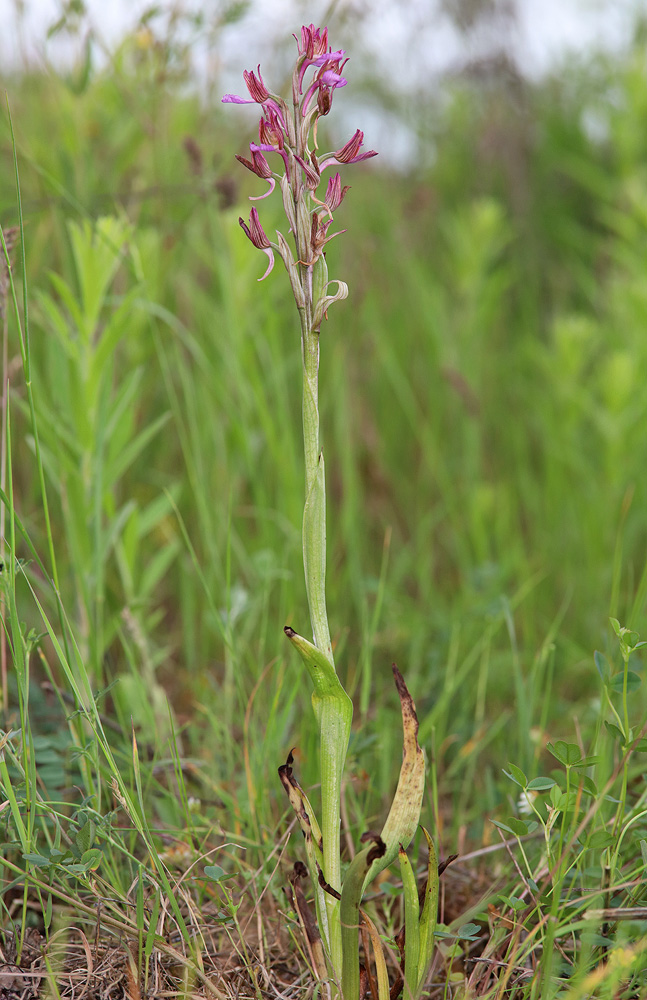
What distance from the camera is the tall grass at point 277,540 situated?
1.25 m

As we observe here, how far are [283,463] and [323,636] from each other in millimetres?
1121

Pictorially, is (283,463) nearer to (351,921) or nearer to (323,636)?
(323,636)

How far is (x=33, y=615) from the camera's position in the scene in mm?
2088

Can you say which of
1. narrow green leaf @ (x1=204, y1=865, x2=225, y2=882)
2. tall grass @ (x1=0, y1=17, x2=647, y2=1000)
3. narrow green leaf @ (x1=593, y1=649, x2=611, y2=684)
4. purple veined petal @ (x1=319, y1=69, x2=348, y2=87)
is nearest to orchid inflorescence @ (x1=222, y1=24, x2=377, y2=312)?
purple veined petal @ (x1=319, y1=69, x2=348, y2=87)

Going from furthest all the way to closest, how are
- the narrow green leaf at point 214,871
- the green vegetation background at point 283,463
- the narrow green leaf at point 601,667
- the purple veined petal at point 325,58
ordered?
the green vegetation background at point 283,463 < the narrow green leaf at point 601,667 < the narrow green leaf at point 214,871 < the purple veined petal at point 325,58

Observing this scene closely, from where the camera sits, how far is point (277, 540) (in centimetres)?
250

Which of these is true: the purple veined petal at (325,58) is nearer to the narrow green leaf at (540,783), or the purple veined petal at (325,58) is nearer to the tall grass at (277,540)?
the tall grass at (277,540)

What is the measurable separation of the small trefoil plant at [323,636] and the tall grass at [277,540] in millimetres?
140

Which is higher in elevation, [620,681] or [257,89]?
[257,89]

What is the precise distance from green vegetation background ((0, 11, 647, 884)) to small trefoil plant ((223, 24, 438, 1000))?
25cm

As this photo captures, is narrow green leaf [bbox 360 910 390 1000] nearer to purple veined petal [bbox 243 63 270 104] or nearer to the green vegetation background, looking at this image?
the green vegetation background

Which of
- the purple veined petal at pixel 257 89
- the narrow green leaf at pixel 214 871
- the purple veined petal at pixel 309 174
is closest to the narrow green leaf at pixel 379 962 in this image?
the narrow green leaf at pixel 214 871

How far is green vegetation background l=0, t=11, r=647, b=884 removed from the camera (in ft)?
5.73

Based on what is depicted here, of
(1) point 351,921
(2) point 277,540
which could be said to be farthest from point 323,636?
(2) point 277,540
